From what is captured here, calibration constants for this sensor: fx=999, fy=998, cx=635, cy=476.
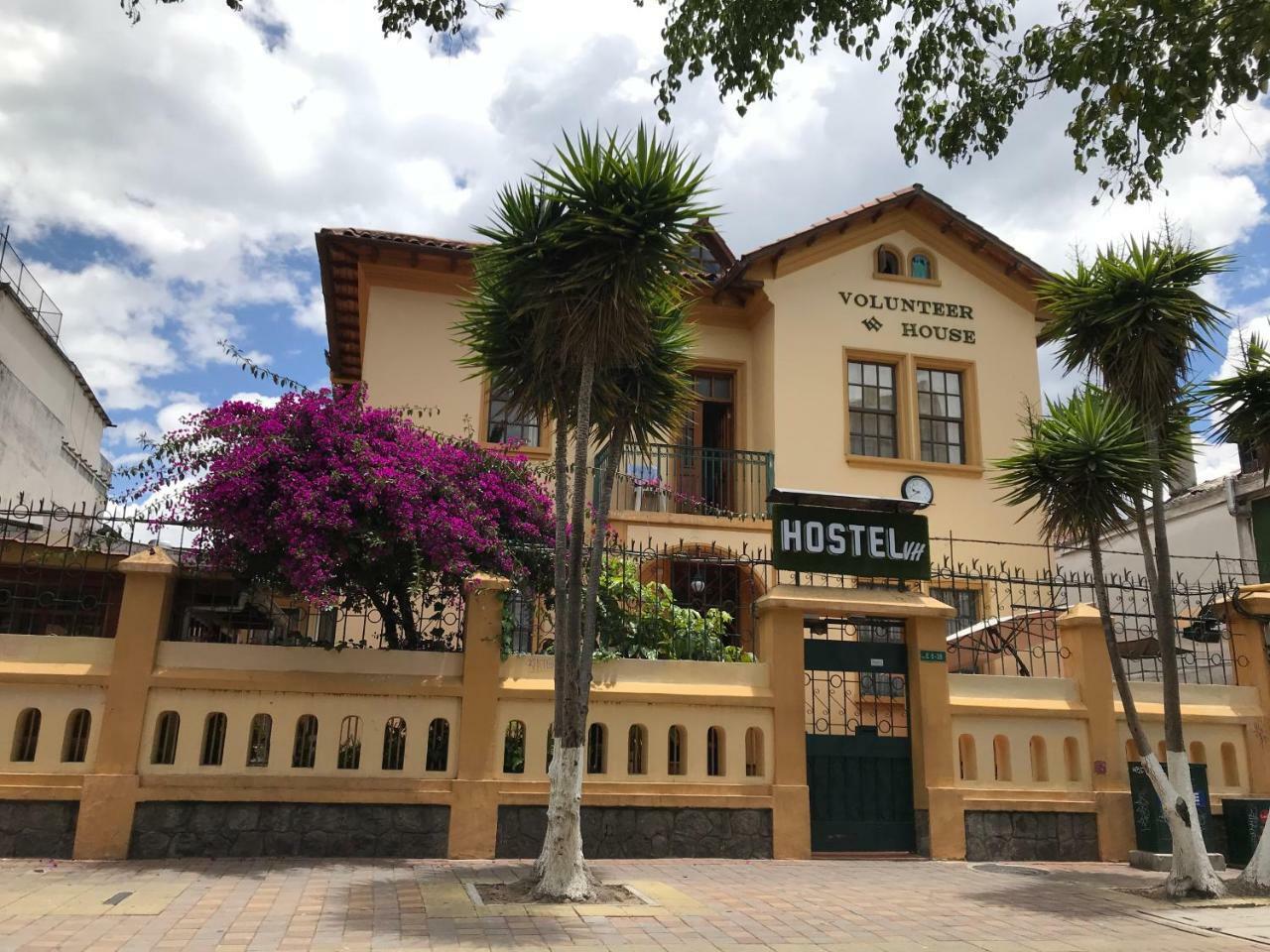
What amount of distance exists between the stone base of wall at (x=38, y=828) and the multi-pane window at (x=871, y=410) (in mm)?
12253

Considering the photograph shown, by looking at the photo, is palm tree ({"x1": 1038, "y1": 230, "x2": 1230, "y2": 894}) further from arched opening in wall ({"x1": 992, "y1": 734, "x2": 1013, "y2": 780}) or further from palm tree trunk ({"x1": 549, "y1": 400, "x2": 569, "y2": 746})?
palm tree trunk ({"x1": 549, "y1": 400, "x2": 569, "y2": 746})

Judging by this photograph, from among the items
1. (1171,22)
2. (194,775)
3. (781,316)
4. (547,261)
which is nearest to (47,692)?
(194,775)

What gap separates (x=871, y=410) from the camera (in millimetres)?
16859

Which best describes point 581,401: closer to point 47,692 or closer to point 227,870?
point 227,870

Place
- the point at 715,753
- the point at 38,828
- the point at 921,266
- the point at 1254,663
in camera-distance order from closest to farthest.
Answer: the point at 38,828, the point at 715,753, the point at 1254,663, the point at 921,266

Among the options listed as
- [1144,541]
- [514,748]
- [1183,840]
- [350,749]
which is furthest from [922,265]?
[350,749]

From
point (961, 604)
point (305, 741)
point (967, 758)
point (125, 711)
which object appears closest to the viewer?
point (125, 711)

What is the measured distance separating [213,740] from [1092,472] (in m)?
8.50

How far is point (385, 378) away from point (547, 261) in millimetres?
8018

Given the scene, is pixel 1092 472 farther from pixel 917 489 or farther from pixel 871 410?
pixel 871 410

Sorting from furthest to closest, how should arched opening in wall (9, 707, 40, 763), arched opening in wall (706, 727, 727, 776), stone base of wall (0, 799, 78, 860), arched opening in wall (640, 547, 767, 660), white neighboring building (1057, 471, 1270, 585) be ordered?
white neighboring building (1057, 471, 1270, 585) → arched opening in wall (640, 547, 767, 660) → arched opening in wall (706, 727, 727, 776) → arched opening in wall (9, 707, 40, 763) → stone base of wall (0, 799, 78, 860)

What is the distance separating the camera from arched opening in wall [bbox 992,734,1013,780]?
10477 millimetres

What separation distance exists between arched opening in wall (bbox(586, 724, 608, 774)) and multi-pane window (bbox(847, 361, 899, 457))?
28.2ft

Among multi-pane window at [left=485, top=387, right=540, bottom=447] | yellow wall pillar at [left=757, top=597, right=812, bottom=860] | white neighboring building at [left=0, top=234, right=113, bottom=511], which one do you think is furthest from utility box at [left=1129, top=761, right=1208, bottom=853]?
white neighboring building at [left=0, top=234, right=113, bottom=511]
